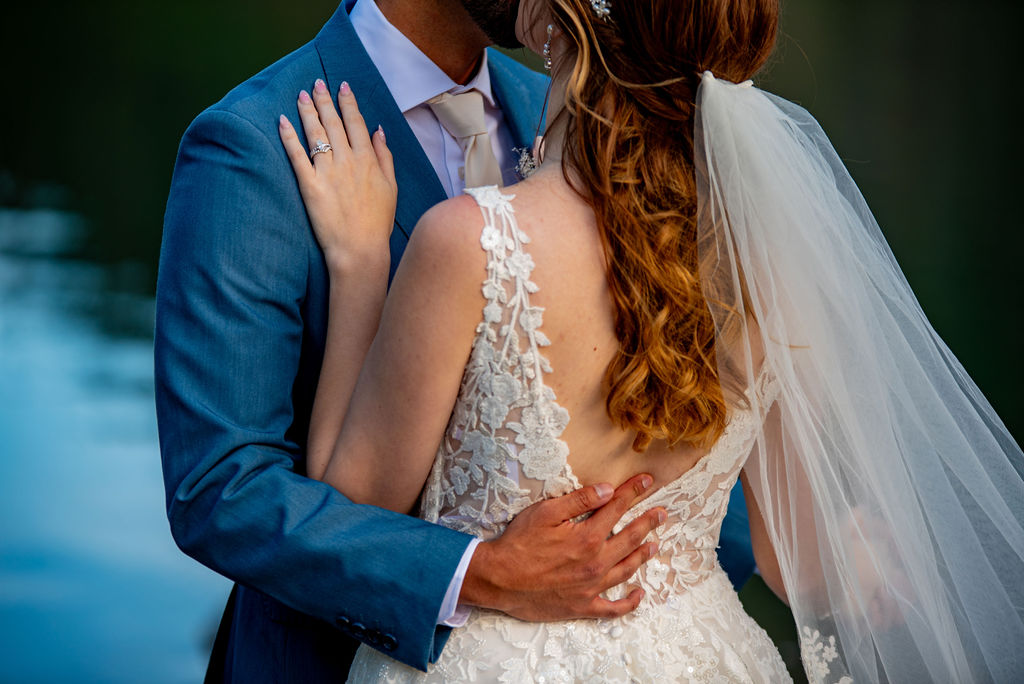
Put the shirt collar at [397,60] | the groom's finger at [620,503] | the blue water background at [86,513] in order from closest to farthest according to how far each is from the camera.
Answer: the groom's finger at [620,503], the shirt collar at [397,60], the blue water background at [86,513]

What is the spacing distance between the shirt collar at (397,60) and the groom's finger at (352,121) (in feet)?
0.51

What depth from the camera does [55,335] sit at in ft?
19.5

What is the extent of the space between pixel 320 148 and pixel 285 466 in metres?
0.48

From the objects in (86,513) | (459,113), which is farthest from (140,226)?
(459,113)

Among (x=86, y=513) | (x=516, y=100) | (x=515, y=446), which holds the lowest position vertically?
(x=86, y=513)

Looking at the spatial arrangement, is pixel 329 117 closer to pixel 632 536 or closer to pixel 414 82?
pixel 414 82

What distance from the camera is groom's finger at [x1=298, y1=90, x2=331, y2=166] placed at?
1611 mm

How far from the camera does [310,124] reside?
162cm

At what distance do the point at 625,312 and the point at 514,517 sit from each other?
325mm

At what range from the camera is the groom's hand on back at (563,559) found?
4.60 feet

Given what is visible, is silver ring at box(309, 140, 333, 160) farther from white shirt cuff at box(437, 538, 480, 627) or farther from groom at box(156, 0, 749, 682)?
white shirt cuff at box(437, 538, 480, 627)

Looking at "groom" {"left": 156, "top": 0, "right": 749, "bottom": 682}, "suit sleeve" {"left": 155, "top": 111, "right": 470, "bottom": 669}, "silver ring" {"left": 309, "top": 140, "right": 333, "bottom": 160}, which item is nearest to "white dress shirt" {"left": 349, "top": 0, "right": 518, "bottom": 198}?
"groom" {"left": 156, "top": 0, "right": 749, "bottom": 682}

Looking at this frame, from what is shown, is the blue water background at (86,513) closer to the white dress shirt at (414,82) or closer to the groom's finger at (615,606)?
the white dress shirt at (414,82)

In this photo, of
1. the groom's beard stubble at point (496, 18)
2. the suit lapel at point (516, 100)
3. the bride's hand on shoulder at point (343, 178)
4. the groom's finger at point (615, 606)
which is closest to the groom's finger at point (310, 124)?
the bride's hand on shoulder at point (343, 178)
